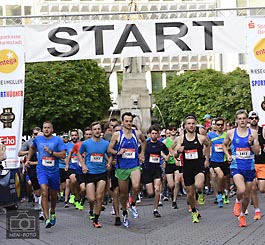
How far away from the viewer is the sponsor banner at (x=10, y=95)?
49.8 feet

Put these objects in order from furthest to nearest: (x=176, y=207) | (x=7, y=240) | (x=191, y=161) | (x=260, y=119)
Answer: (x=176, y=207) → (x=260, y=119) → (x=191, y=161) → (x=7, y=240)

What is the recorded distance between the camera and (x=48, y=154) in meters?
12.9

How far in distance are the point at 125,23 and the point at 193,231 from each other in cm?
563

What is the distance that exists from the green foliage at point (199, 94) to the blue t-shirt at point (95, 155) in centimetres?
4156

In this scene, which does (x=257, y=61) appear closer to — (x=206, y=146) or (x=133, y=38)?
(x=133, y=38)

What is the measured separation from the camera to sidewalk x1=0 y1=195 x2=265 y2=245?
36.7ft

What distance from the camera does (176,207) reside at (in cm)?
1655

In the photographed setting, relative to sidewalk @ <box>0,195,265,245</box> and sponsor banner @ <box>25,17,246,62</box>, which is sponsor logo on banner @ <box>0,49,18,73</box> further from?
sidewalk @ <box>0,195,265,245</box>

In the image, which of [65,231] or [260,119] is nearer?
[65,231]

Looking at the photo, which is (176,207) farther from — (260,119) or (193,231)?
(193,231)

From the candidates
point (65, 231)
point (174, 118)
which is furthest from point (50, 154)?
point (174, 118)

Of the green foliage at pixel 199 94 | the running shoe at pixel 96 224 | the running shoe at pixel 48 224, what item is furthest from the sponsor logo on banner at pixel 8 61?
the green foliage at pixel 199 94

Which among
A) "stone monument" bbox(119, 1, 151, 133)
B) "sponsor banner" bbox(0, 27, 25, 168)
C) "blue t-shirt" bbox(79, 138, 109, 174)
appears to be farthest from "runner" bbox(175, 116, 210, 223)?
"stone monument" bbox(119, 1, 151, 133)

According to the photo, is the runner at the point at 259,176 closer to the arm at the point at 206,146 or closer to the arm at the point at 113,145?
the arm at the point at 206,146
